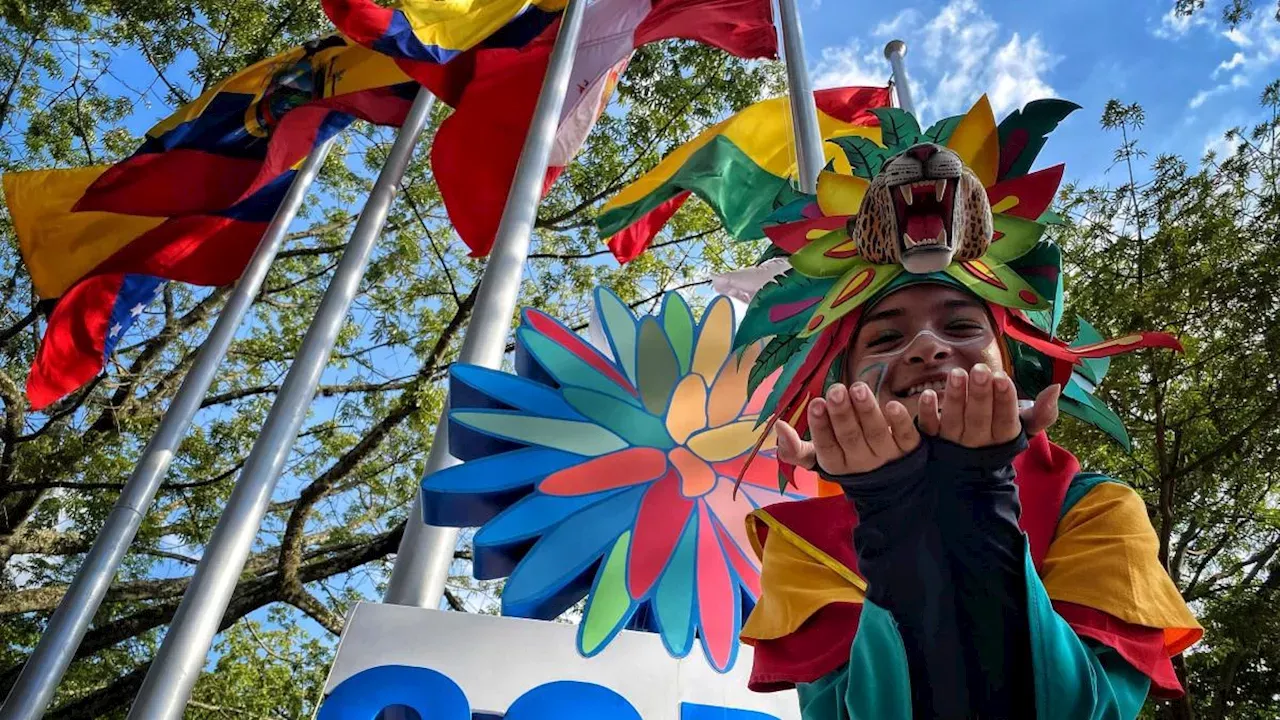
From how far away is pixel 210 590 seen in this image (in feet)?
10.9

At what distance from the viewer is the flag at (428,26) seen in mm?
4859

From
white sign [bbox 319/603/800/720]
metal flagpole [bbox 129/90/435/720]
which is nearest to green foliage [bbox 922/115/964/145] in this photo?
white sign [bbox 319/603/800/720]

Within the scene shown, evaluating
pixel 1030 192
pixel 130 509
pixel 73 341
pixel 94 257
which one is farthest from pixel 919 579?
pixel 94 257

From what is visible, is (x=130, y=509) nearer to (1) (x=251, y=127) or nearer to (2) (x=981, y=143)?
(1) (x=251, y=127)

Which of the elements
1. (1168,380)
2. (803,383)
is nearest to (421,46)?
(803,383)

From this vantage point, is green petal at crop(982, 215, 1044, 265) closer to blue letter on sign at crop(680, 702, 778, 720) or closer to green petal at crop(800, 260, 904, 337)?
green petal at crop(800, 260, 904, 337)

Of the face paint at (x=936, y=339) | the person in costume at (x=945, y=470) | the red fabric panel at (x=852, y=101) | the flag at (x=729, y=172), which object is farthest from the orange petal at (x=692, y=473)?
the red fabric panel at (x=852, y=101)

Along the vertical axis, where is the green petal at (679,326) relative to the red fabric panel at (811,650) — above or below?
above

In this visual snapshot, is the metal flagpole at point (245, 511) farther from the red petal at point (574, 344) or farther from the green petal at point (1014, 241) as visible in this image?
the green petal at point (1014, 241)

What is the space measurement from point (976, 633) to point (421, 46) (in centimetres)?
460

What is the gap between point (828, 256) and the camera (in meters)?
1.69

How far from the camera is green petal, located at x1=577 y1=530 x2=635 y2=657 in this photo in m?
2.21

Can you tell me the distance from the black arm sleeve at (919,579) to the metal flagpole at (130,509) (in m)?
4.01

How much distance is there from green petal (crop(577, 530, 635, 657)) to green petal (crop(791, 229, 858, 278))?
101cm
